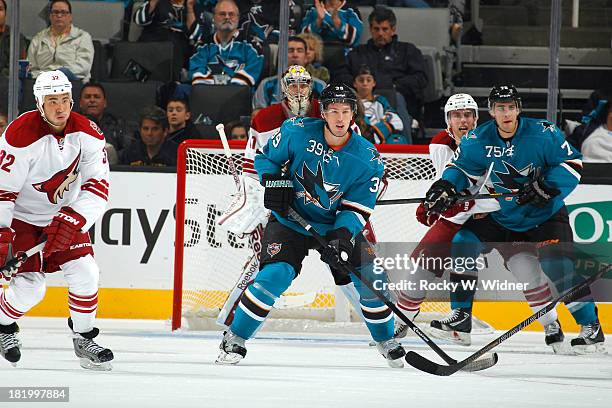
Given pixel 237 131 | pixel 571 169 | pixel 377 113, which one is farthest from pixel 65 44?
pixel 571 169

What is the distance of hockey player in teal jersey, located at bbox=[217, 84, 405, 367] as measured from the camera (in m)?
4.17

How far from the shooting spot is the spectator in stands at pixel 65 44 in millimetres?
6316

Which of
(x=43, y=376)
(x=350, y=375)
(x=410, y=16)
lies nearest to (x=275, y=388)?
(x=350, y=375)

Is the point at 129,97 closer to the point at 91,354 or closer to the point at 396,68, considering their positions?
the point at 396,68

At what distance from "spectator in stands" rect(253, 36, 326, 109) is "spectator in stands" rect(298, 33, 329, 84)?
0.06 m

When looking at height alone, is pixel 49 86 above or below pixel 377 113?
above

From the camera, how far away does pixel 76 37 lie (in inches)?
251

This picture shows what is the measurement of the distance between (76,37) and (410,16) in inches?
70.1

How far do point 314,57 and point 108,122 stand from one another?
110 cm

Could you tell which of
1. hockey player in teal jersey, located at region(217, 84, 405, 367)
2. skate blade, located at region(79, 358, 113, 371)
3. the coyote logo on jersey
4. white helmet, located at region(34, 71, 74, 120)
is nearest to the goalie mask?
white helmet, located at region(34, 71, 74, 120)

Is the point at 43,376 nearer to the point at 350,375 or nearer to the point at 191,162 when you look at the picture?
the point at 350,375

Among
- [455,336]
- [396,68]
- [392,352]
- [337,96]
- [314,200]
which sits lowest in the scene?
[455,336]

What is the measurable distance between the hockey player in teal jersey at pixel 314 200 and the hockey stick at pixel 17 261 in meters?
0.73

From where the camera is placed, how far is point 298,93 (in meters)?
5.07
